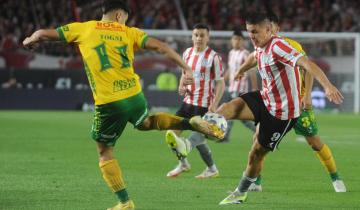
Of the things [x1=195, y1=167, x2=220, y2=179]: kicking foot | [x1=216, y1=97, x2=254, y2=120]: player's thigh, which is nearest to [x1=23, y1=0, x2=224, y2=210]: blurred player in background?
[x1=216, y1=97, x2=254, y2=120]: player's thigh

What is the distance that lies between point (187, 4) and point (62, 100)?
7898mm

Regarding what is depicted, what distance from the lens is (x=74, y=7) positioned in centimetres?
3011

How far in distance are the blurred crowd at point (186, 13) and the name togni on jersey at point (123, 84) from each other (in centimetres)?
2045

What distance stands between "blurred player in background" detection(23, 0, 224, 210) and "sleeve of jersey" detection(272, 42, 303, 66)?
0.93 m

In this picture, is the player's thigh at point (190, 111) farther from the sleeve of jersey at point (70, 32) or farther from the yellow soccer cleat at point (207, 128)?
the sleeve of jersey at point (70, 32)

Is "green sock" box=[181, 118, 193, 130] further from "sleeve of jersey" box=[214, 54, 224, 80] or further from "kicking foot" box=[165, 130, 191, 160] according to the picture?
"sleeve of jersey" box=[214, 54, 224, 80]

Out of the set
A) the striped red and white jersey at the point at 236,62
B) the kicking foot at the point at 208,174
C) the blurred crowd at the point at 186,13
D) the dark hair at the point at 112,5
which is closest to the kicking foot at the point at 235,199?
the dark hair at the point at 112,5

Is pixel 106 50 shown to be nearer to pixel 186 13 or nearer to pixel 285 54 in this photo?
pixel 285 54

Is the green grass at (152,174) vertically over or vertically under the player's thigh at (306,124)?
under

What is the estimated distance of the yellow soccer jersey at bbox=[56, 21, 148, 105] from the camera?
7.66 meters

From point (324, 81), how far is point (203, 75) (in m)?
4.47

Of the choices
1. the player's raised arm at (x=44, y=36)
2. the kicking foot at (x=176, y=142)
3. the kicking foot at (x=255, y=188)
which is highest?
the player's raised arm at (x=44, y=36)

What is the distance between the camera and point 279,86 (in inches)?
332

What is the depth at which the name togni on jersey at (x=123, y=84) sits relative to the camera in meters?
7.73
